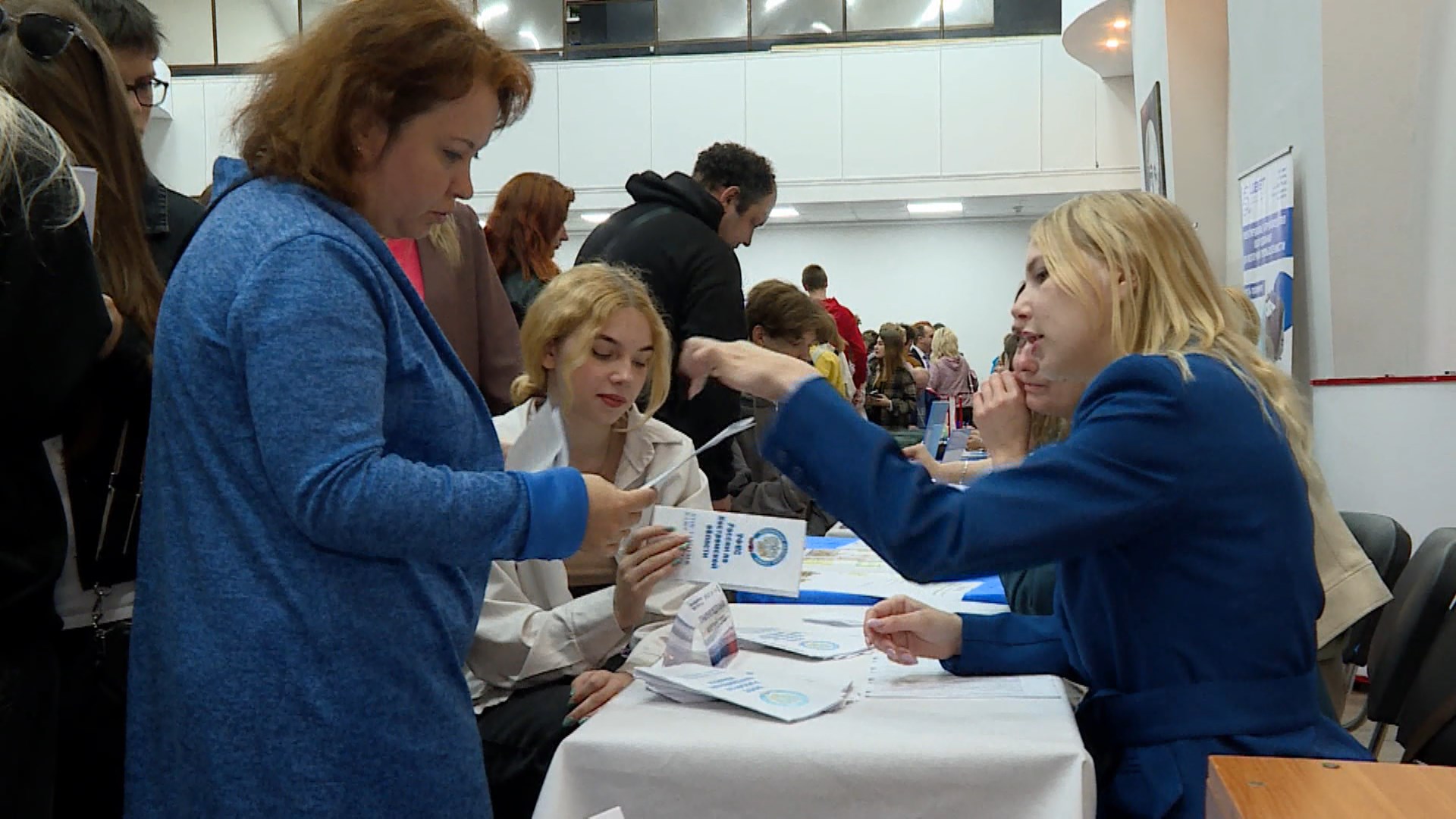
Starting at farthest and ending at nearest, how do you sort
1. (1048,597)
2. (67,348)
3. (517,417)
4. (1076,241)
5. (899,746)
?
(517,417) < (1048,597) < (1076,241) < (899,746) < (67,348)

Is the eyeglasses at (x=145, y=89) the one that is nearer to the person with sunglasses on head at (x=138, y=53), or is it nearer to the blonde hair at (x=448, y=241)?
the person with sunglasses on head at (x=138, y=53)

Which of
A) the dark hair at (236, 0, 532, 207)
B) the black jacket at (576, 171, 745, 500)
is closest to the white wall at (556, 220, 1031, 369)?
the black jacket at (576, 171, 745, 500)

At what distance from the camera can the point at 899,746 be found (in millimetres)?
1380

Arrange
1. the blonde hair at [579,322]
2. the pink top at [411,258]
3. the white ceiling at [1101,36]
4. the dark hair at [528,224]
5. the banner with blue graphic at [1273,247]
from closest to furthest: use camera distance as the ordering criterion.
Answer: the blonde hair at [579,322], the pink top at [411,258], the dark hair at [528,224], the banner with blue graphic at [1273,247], the white ceiling at [1101,36]

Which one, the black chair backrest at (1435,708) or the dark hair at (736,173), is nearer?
the black chair backrest at (1435,708)

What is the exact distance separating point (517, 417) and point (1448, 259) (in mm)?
3223

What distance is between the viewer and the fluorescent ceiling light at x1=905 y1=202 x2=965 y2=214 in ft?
38.8

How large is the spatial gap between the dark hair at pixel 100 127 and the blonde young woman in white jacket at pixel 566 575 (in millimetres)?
723

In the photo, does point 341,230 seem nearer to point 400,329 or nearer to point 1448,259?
point 400,329

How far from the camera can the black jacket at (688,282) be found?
3201 mm

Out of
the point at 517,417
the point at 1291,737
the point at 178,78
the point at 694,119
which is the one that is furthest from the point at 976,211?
the point at 1291,737

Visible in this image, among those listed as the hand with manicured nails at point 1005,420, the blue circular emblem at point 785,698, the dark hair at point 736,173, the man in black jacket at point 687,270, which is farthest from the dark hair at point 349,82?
the dark hair at point 736,173

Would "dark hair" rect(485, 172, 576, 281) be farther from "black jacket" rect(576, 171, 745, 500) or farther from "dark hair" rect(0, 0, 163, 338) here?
"dark hair" rect(0, 0, 163, 338)

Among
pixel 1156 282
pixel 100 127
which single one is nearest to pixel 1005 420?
pixel 1156 282
